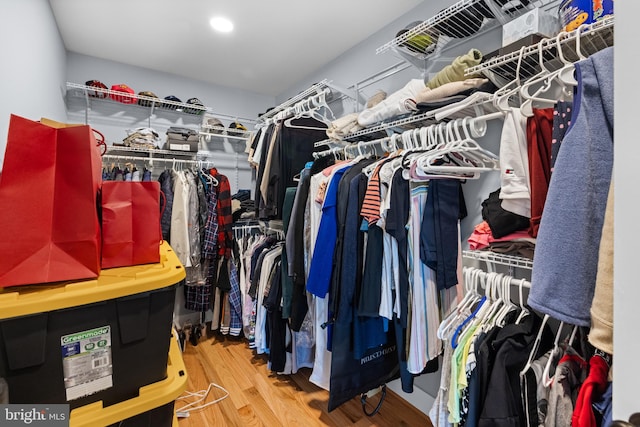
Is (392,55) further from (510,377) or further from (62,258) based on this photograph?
(62,258)

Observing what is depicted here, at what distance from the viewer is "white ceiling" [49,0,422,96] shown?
1836mm

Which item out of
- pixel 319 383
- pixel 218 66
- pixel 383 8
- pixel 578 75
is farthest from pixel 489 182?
pixel 218 66

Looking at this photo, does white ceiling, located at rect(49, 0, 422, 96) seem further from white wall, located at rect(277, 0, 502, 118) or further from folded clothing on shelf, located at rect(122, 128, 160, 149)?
folded clothing on shelf, located at rect(122, 128, 160, 149)

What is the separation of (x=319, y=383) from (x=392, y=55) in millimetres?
2141

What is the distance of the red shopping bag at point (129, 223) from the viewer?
0.78 meters

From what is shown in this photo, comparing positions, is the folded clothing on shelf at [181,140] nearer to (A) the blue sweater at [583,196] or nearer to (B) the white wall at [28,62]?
(B) the white wall at [28,62]

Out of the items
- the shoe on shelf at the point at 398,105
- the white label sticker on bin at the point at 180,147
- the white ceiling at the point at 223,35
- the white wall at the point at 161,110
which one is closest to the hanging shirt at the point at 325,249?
the shoe on shelf at the point at 398,105

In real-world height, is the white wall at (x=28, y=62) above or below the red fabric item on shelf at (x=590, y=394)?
above

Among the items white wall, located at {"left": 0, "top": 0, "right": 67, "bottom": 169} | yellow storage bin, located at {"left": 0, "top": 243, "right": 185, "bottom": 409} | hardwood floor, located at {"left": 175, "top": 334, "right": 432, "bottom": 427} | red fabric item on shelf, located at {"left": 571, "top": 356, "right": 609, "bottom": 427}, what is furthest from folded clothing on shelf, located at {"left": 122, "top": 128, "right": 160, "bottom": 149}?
red fabric item on shelf, located at {"left": 571, "top": 356, "right": 609, "bottom": 427}

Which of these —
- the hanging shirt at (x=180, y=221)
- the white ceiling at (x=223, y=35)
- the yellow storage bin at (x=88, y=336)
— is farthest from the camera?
the hanging shirt at (x=180, y=221)

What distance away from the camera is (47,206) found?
26.3 inches

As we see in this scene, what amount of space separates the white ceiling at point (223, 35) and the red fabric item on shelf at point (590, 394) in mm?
2006

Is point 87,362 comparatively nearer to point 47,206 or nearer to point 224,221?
point 47,206

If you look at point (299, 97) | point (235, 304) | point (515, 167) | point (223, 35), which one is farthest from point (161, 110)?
point (515, 167)
